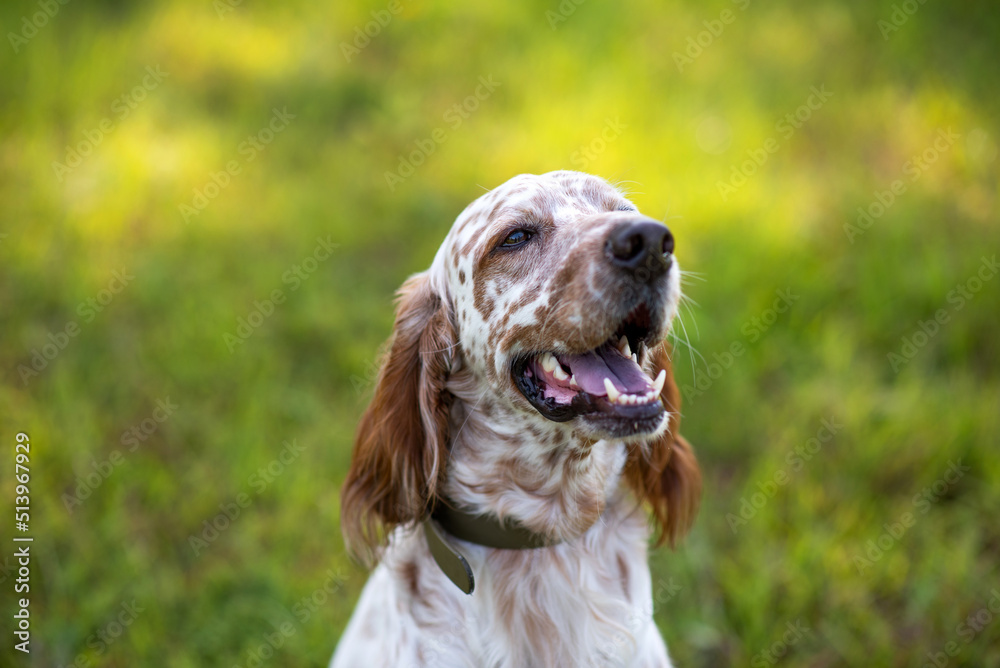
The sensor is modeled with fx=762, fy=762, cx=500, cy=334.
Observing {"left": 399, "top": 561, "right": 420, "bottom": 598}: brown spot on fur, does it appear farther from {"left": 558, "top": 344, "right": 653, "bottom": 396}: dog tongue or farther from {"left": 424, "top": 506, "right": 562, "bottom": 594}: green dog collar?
{"left": 558, "top": 344, "right": 653, "bottom": 396}: dog tongue

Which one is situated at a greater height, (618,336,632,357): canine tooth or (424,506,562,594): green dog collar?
(618,336,632,357): canine tooth

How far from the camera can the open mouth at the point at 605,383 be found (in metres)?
2.04

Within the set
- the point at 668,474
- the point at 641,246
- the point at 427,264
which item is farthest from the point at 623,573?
the point at 427,264

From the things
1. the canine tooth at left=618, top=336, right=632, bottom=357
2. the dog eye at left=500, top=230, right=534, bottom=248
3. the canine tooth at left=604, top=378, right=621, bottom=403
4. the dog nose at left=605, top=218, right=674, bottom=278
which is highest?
the dog nose at left=605, top=218, right=674, bottom=278

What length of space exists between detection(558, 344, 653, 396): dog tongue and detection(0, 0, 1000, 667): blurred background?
0.90 metres

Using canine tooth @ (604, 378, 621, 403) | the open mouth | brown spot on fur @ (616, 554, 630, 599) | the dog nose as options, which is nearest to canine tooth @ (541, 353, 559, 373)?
the open mouth

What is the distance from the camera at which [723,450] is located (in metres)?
3.98

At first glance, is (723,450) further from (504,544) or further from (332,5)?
(332,5)

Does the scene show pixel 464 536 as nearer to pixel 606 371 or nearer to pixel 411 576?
pixel 411 576

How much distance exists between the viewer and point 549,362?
2.23 m

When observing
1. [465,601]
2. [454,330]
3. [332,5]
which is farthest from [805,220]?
[332,5]

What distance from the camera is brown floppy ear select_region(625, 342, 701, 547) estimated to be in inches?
99.6

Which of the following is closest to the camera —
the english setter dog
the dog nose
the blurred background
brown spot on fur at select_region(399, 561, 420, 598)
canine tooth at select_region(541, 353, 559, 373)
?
the dog nose

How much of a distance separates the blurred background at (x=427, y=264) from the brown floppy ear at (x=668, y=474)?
2.59 ft
